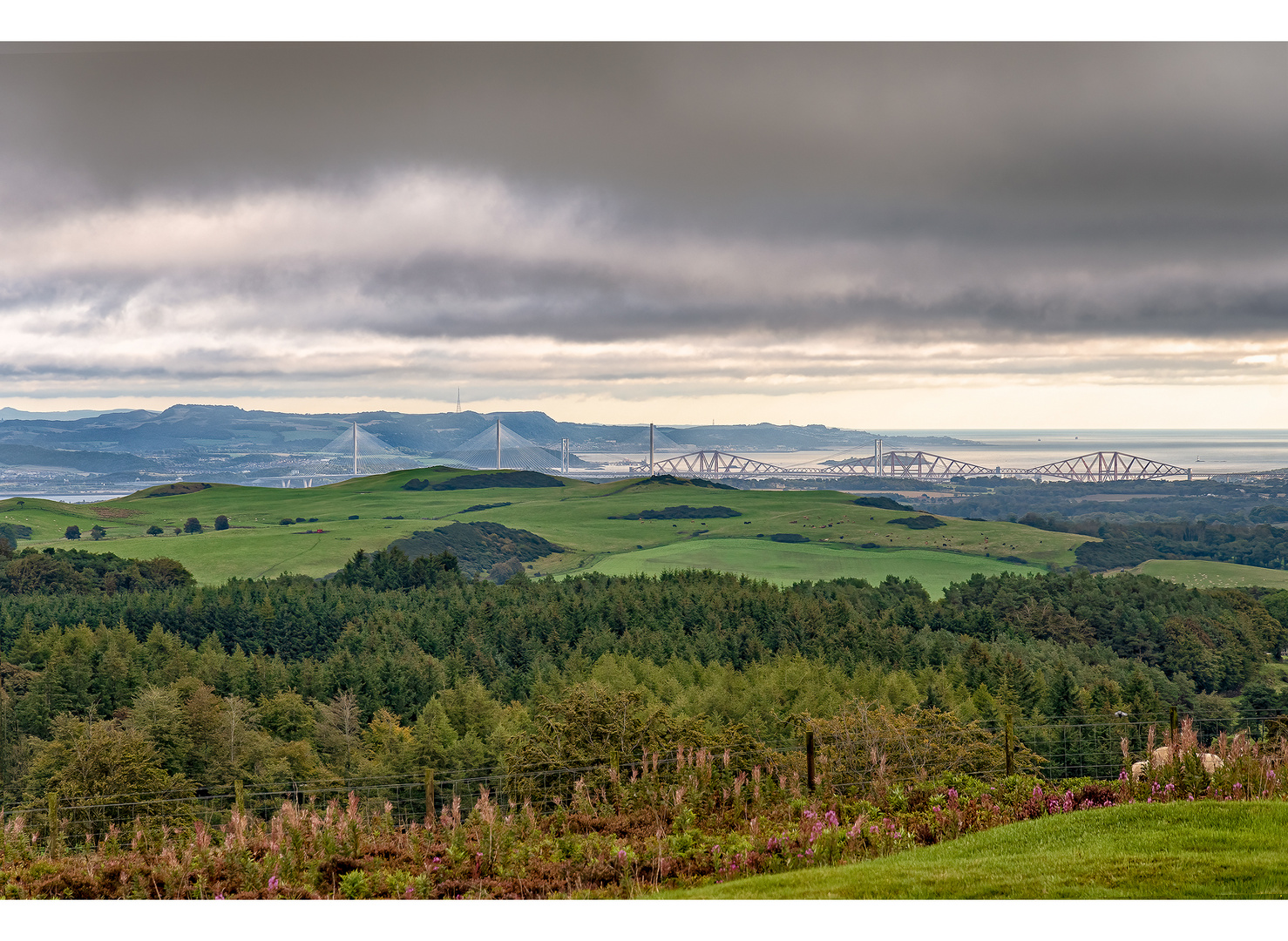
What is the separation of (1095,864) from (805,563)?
189ft

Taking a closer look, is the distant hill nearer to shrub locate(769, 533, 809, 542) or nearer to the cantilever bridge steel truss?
the cantilever bridge steel truss

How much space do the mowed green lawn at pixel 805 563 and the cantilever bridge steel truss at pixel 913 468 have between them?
3326 cm

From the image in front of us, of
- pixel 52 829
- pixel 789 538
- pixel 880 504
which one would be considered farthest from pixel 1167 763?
pixel 880 504

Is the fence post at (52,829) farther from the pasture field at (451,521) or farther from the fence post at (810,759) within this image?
the pasture field at (451,521)

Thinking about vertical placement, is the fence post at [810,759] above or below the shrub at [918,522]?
above

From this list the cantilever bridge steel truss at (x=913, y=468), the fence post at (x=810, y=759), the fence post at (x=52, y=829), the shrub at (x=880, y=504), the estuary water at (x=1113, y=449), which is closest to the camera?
the fence post at (x=52, y=829)

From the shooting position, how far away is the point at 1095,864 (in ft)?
18.7

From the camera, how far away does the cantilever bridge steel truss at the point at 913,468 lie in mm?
96875

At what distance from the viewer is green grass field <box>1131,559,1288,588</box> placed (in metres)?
55.6

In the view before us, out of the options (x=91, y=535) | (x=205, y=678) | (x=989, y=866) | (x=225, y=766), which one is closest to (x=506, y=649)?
(x=205, y=678)

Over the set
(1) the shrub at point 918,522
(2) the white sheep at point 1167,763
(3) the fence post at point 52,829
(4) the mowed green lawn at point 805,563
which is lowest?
(4) the mowed green lawn at point 805,563

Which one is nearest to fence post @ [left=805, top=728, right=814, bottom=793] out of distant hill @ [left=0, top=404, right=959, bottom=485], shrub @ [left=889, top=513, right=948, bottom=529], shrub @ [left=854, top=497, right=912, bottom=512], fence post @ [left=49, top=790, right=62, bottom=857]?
fence post @ [left=49, top=790, right=62, bottom=857]

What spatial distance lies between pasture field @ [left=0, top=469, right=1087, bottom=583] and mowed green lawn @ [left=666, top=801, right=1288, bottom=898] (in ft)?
181

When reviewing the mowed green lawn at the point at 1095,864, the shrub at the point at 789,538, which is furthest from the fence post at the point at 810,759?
the shrub at the point at 789,538
